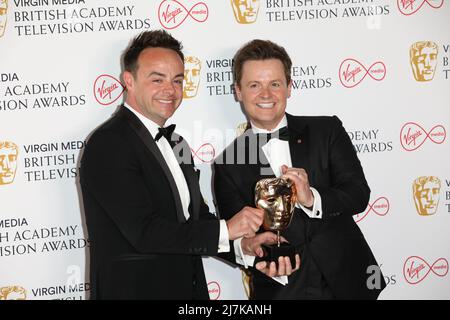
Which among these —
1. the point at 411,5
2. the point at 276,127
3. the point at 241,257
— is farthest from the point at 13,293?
the point at 411,5

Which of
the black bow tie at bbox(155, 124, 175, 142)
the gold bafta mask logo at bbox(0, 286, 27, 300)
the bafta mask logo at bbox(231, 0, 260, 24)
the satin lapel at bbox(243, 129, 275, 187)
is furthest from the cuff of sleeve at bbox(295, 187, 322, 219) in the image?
the gold bafta mask logo at bbox(0, 286, 27, 300)

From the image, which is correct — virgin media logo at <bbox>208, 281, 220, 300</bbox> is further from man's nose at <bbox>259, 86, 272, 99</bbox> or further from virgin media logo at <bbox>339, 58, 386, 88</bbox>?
virgin media logo at <bbox>339, 58, 386, 88</bbox>

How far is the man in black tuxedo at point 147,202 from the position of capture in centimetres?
227

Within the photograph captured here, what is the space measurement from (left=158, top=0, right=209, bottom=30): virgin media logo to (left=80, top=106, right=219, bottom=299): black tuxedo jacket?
879 mm

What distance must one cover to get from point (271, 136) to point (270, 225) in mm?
503

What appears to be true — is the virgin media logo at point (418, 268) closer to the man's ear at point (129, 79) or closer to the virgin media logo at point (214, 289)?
the virgin media logo at point (214, 289)

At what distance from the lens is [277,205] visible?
234cm

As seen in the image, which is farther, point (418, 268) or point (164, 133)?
point (418, 268)

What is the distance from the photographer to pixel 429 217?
140 inches

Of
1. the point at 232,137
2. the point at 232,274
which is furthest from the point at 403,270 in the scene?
the point at 232,137

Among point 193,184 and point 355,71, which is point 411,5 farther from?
point 193,184

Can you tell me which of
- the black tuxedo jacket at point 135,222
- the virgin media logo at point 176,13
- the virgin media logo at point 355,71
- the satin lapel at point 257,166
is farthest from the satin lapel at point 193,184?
the virgin media logo at point 355,71

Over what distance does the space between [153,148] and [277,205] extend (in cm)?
60

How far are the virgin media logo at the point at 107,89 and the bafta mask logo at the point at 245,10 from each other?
2.63ft
